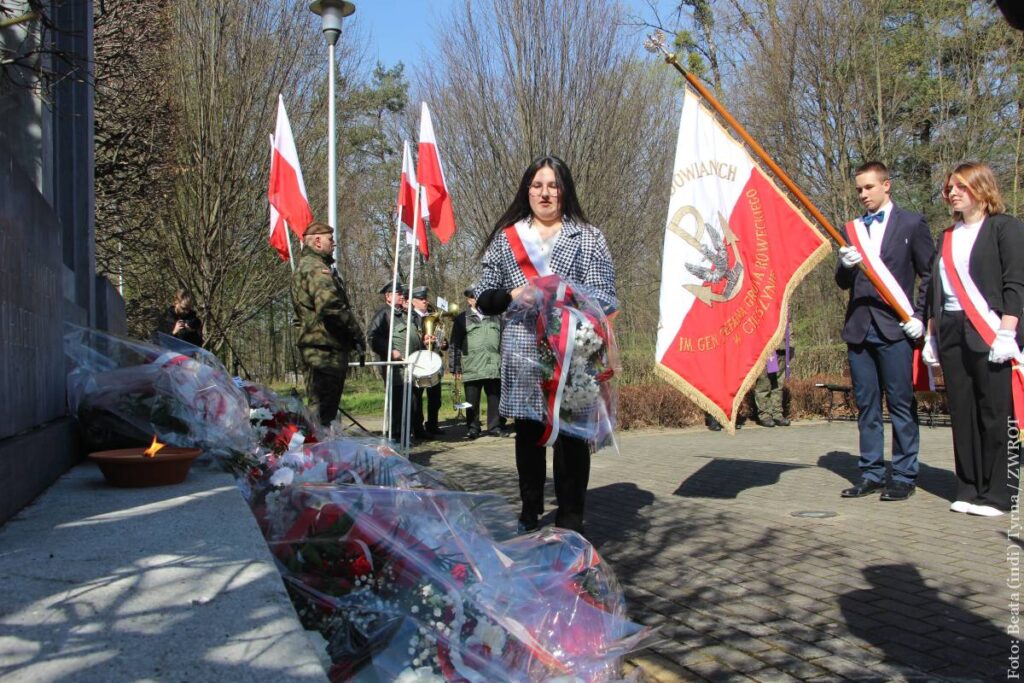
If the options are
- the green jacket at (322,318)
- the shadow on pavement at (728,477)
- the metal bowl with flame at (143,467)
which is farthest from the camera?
the green jacket at (322,318)

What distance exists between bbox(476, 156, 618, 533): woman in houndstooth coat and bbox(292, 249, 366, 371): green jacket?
2.56 metres

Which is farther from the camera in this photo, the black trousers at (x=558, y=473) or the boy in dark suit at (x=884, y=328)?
the boy in dark suit at (x=884, y=328)

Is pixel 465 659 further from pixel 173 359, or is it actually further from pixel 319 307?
pixel 319 307

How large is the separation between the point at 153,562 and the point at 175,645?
60 cm

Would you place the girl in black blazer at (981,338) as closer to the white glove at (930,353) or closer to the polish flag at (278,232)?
the white glove at (930,353)

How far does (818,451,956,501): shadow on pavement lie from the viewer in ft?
20.7

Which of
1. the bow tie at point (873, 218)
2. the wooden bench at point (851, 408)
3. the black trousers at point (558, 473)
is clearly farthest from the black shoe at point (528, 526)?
the wooden bench at point (851, 408)

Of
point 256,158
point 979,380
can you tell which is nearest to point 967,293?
point 979,380

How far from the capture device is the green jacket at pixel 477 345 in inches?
474

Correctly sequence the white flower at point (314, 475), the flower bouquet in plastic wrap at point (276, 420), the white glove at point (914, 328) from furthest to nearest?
the white glove at point (914, 328) < the flower bouquet in plastic wrap at point (276, 420) < the white flower at point (314, 475)

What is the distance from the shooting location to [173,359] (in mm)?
4934

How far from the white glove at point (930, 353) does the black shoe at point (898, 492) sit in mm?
851

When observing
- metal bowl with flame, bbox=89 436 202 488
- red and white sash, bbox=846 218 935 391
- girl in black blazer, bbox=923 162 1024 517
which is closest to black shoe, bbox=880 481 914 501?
girl in black blazer, bbox=923 162 1024 517

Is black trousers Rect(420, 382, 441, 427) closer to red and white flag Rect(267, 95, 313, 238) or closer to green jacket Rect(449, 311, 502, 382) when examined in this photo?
green jacket Rect(449, 311, 502, 382)
